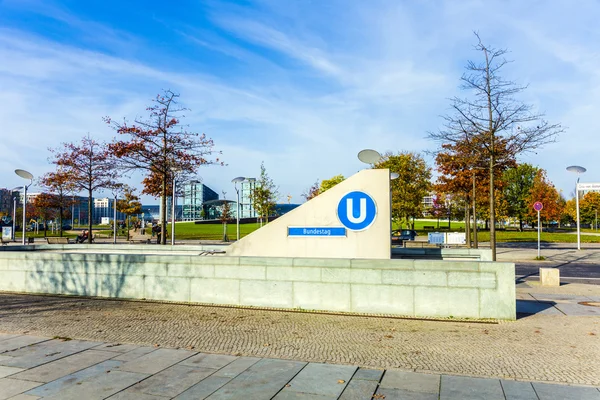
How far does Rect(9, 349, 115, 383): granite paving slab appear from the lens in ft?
17.4

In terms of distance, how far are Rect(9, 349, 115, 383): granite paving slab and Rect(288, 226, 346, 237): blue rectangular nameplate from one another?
551 centimetres

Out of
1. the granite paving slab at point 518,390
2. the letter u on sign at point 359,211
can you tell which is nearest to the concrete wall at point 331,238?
the letter u on sign at point 359,211

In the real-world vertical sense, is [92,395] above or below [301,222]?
below

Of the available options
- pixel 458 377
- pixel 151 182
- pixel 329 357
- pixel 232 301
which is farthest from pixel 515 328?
pixel 151 182

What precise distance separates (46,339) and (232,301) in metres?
3.87

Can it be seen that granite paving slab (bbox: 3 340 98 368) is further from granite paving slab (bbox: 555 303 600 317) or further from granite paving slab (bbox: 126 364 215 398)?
granite paving slab (bbox: 555 303 600 317)

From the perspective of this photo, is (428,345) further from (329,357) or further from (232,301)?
(232,301)

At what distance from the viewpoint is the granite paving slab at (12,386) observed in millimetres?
4710

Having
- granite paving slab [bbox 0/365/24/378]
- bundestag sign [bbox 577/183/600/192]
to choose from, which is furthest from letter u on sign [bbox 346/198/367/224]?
bundestag sign [bbox 577/183/600/192]

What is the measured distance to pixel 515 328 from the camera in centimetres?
787

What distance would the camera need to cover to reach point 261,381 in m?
5.14

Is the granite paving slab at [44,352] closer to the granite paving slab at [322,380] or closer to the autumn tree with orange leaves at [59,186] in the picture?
the granite paving slab at [322,380]

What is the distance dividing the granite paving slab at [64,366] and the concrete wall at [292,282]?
12.7 ft

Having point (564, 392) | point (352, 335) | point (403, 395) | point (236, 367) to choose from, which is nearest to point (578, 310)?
point (352, 335)
